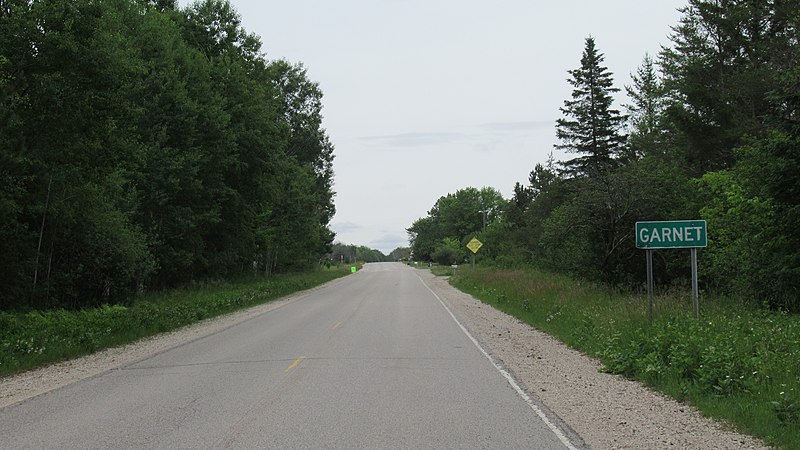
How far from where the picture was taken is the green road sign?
41.7ft

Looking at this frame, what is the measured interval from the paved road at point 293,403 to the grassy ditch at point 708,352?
228cm

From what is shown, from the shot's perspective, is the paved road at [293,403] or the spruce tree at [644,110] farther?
the spruce tree at [644,110]

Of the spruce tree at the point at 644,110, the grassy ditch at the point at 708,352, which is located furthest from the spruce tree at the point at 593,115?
the grassy ditch at the point at 708,352

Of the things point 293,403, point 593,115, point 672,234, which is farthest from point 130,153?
point 593,115

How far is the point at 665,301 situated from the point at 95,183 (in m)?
16.8

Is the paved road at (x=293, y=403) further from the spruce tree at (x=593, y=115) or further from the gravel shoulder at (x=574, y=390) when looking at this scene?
the spruce tree at (x=593, y=115)

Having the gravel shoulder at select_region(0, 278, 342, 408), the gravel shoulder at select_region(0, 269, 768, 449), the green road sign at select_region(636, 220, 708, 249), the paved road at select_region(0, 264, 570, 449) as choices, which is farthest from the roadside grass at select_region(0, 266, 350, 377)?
the green road sign at select_region(636, 220, 708, 249)

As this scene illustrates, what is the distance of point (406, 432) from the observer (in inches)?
253

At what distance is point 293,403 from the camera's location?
307 inches

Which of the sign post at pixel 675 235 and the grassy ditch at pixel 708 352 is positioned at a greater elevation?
the sign post at pixel 675 235

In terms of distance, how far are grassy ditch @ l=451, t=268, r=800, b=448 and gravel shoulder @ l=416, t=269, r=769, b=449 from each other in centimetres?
28

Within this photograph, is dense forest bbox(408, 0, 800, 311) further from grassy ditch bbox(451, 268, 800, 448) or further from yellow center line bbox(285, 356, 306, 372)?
yellow center line bbox(285, 356, 306, 372)

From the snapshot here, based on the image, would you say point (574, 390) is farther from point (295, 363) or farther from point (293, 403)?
point (295, 363)

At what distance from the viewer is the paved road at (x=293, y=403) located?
20.5ft
